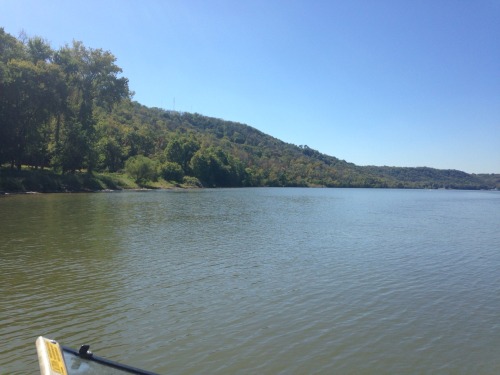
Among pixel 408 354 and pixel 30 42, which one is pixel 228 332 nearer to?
pixel 408 354

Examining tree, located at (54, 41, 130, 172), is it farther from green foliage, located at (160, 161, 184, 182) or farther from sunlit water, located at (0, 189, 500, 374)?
sunlit water, located at (0, 189, 500, 374)

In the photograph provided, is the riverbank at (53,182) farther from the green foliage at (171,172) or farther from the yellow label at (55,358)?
the yellow label at (55,358)

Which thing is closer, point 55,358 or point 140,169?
point 55,358

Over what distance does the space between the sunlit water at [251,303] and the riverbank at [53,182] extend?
47.2 metres

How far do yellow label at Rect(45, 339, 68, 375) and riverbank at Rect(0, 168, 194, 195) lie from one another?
223ft

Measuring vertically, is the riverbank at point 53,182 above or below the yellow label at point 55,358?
above

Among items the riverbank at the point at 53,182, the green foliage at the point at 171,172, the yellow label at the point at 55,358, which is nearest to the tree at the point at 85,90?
the riverbank at the point at 53,182

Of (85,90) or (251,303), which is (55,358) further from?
(85,90)

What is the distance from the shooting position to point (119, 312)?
1233cm

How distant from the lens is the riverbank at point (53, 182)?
220 feet

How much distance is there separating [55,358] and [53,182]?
3037 inches

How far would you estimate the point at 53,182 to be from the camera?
75250 mm

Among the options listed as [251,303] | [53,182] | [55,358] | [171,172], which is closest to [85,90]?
[53,182]

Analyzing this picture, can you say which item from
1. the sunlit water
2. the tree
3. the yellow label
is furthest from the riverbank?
the yellow label
